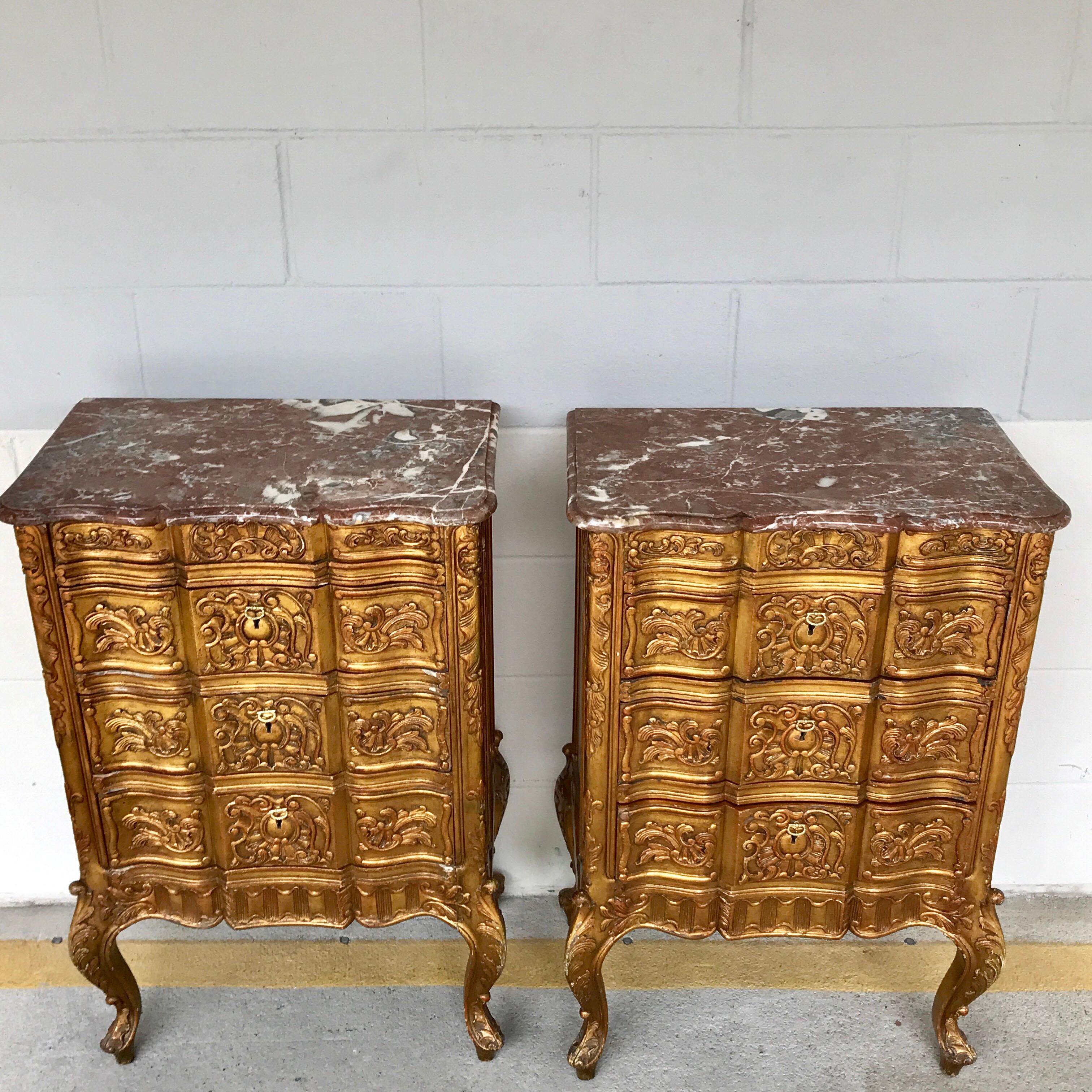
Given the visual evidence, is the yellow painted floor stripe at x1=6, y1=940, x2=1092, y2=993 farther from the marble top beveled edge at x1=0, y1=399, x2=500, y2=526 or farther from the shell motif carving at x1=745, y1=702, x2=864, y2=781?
the marble top beveled edge at x1=0, y1=399, x2=500, y2=526

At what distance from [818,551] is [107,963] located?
62.3 inches

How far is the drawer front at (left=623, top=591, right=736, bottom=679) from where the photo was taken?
2.01m

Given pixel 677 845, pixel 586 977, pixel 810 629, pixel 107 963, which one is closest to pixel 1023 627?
pixel 810 629

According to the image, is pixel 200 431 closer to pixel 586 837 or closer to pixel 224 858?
pixel 224 858

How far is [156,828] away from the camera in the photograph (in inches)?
87.0

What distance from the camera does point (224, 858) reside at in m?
2.23

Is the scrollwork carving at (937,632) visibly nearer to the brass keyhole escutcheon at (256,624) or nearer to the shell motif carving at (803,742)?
the shell motif carving at (803,742)

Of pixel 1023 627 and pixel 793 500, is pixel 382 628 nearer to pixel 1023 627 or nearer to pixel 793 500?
pixel 793 500

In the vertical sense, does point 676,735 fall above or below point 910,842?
above

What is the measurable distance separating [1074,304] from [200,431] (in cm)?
172

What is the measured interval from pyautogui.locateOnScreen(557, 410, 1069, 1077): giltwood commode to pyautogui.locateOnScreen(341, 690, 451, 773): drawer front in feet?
0.87

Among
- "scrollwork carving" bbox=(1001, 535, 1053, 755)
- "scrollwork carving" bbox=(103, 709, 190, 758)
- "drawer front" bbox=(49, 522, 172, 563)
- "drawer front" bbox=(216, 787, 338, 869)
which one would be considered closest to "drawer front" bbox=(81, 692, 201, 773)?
"scrollwork carving" bbox=(103, 709, 190, 758)

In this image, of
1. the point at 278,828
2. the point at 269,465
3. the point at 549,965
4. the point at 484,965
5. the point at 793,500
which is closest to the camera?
the point at 793,500

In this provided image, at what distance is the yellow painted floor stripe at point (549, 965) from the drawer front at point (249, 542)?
1.14 meters
